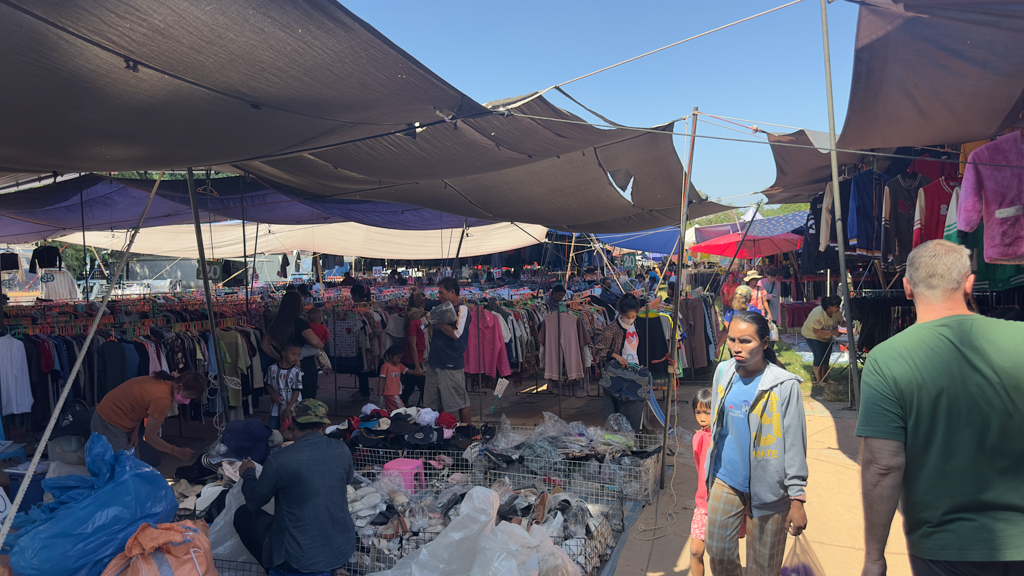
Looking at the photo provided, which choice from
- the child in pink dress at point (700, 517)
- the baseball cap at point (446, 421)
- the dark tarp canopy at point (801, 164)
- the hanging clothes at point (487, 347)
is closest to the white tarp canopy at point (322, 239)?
the hanging clothes at point (487, 347)

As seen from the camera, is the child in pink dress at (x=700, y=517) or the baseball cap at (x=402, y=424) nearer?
the child in pink dress at (x=700, y=517)

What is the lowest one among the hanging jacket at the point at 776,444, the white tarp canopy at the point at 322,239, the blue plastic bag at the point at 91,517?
the blue plastic bag at the point at 91,517

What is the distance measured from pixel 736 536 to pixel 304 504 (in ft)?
7.08

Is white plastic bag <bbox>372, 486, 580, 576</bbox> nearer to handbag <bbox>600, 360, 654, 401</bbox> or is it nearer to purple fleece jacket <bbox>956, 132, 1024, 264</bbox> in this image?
handbag <bbox>600, 360, 654, 401</bbox>

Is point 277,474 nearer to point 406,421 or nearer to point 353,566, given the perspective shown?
point 353,566

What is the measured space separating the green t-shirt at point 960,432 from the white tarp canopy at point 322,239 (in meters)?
11.5

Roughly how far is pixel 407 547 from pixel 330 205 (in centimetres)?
639

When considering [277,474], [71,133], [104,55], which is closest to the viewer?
[104,55]

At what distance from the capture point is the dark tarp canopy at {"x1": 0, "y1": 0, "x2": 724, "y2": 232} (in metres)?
2.27

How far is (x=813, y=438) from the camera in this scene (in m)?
6.41

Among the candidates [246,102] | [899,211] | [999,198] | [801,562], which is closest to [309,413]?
[246,102]

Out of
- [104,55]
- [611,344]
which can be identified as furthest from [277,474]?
[611,344]

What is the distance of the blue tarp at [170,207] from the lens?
292 inches

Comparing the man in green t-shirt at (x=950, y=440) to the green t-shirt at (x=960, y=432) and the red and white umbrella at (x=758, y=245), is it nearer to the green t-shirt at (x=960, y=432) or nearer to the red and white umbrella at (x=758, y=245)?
the green t-shirt at (x=960, y=432)
